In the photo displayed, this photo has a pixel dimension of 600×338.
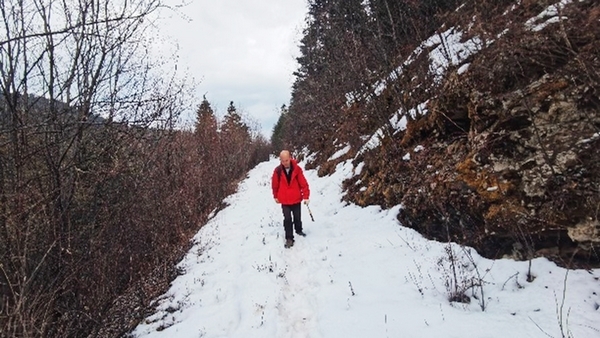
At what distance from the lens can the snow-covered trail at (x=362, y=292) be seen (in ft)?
12.2

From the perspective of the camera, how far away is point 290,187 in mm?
7730

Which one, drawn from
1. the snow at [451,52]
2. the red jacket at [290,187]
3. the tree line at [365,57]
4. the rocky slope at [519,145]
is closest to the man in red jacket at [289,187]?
the red jacket at [290,187]

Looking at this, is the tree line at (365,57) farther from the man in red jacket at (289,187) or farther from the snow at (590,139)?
the snow at (590,139)

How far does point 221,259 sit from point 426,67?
260 inches

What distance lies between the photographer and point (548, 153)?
4.61 metres

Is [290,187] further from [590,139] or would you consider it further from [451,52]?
[590,139]

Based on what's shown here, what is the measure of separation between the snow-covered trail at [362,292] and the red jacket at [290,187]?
→ 3.02ft

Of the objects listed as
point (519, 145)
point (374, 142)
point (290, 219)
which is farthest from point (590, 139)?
point (374, 142)

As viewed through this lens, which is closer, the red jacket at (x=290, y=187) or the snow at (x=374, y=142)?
the red jacket at (x=290, y=187)

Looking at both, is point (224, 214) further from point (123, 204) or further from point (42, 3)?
point (42, 3)

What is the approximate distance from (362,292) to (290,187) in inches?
131

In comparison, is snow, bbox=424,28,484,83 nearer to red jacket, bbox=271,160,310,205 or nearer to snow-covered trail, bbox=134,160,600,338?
snow-covered trail, bbox=134,160,600,338

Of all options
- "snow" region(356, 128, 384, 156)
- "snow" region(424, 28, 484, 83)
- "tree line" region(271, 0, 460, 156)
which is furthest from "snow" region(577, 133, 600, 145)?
"snow" region(356, 128, 384, 156)

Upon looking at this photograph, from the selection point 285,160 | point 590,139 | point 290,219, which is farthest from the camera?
point 285,160
